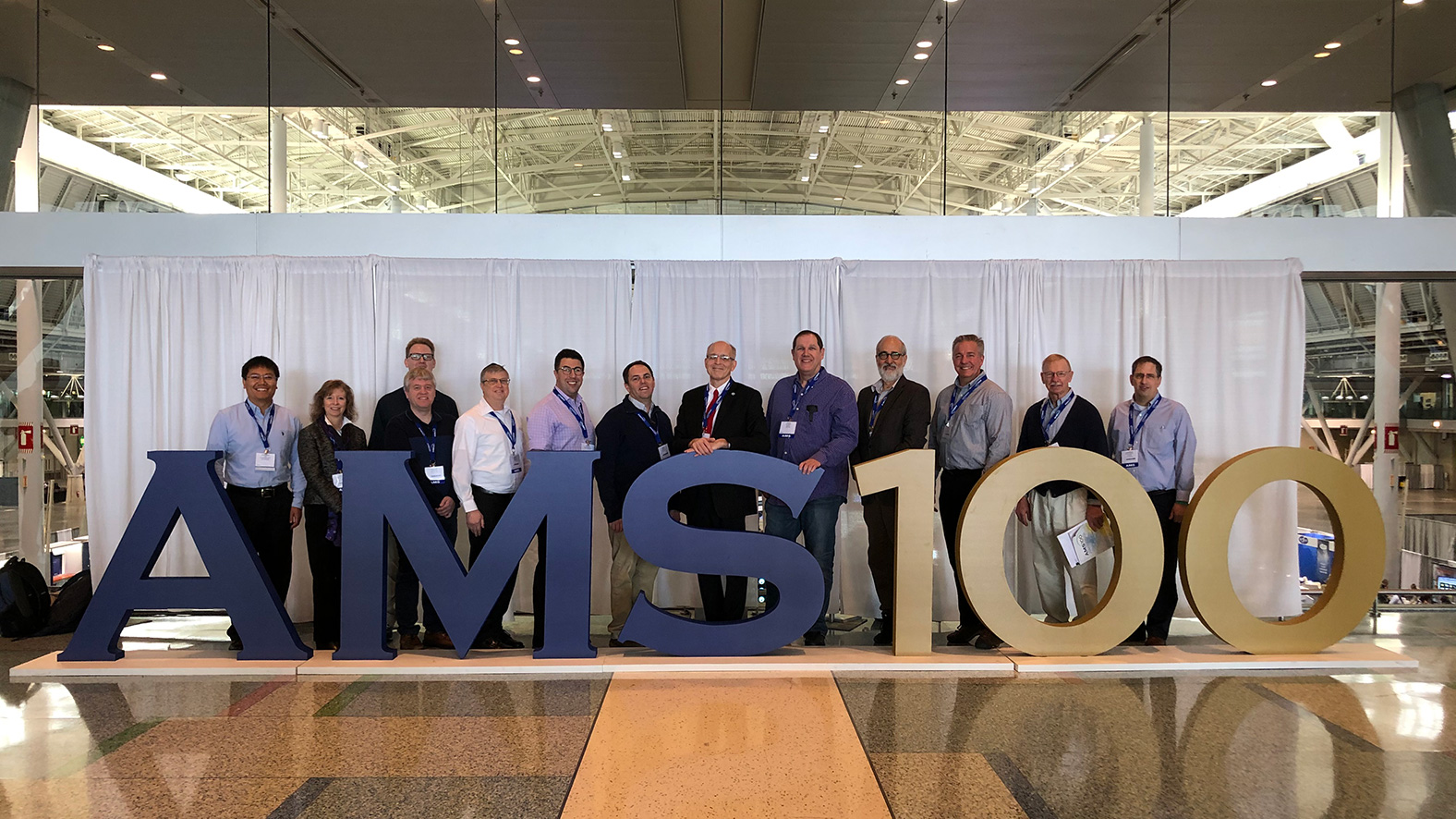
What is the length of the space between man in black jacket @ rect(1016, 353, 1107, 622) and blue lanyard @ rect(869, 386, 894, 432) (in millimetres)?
902

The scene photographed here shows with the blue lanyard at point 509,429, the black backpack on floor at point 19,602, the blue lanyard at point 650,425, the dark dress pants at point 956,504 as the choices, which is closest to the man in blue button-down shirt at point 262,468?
the blue lanyard at point 509,429

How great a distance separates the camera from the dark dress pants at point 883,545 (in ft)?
15.5

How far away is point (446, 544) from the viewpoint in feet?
13.7

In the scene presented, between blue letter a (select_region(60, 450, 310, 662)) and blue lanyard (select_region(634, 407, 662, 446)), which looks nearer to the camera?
blue letter a (select_region(60, 450, 310, 662))

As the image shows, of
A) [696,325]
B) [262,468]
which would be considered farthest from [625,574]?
[262,468]

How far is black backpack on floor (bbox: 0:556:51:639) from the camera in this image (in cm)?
505

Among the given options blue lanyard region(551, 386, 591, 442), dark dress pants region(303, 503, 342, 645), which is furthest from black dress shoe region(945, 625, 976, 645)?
dark dress pants region(303, 503, 342, 645)

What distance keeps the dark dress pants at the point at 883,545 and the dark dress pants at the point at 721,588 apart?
75cm

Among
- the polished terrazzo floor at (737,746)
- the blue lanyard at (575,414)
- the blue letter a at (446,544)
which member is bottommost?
the polished terrazzo floor at (737,746)

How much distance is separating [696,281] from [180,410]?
3414 millimetres

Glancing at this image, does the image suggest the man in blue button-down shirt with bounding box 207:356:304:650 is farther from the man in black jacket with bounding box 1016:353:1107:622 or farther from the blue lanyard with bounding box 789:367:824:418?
the man in black jacket with bounding box 1016:353:1107:622

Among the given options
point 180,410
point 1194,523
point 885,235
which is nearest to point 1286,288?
point 1194,523

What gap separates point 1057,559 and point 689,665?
2225 millimetres

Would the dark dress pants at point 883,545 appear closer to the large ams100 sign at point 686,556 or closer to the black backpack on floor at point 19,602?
the large ams100 sign at point 686,556
